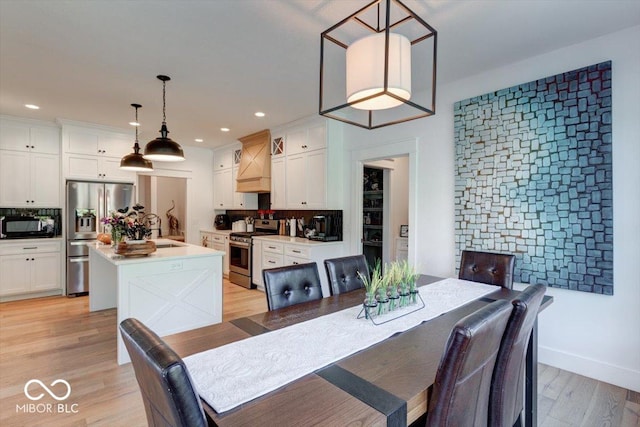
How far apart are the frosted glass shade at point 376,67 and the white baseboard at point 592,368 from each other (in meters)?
2.67

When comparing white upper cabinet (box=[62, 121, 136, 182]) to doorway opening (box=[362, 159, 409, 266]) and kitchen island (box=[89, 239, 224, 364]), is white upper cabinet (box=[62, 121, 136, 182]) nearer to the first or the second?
kitchen island (box=[89, 239, 224, 364])

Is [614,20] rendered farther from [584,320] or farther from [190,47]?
[190,47]

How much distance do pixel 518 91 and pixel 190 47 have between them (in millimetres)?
2894

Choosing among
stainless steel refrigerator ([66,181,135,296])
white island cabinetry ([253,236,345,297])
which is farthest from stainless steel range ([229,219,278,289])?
stainless steel refrigerator ([66,181,135,296])

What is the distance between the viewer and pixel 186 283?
3242 mm

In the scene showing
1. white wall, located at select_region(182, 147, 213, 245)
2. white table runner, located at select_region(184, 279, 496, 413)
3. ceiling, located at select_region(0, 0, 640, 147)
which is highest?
ceiling, located at select_region(0, 0, 640, 147)

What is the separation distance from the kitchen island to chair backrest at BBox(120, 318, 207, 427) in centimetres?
225

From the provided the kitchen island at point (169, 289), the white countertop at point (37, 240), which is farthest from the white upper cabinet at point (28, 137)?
the kitchen island at point (169, 289)

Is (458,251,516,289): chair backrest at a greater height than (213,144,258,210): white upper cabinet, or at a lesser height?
lesser

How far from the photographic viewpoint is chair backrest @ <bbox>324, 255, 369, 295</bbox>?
241 cm

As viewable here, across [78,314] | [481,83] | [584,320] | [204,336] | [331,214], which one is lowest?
[78,314]

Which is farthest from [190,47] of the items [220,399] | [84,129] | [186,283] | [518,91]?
[84,129]

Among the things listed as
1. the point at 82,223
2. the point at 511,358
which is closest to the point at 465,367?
the point at 511,358

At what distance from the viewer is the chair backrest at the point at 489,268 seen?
2.56 metres
